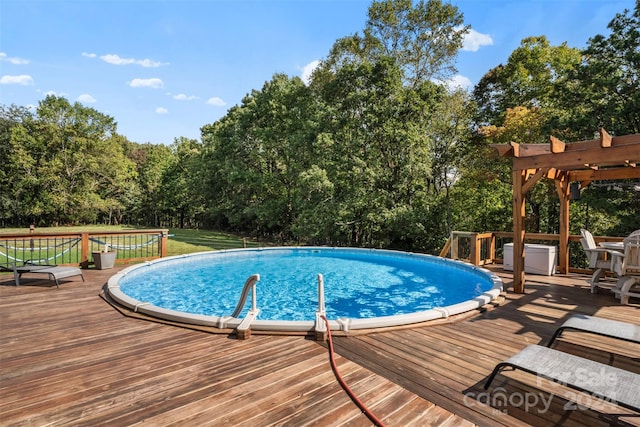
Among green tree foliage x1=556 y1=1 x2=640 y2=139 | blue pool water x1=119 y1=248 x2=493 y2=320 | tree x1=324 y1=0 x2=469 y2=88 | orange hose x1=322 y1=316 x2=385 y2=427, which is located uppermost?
tree x1=324 y1=0 x2=469 y2=88

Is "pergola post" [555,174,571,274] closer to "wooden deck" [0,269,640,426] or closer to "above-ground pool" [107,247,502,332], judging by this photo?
"above-ground pool" [107,247,502,332]

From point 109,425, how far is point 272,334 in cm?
187

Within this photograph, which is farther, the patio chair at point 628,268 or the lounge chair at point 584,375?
the patio chair at point 628,268

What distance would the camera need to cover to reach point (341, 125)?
17156 mm

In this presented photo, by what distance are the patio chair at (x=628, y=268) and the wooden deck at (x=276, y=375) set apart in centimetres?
58

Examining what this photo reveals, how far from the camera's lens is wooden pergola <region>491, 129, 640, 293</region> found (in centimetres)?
470

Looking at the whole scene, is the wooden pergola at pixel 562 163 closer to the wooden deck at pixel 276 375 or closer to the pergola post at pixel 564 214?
the pergola post at pixel 564 214

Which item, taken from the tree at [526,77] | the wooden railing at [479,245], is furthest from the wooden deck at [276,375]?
the tree at [526,77]

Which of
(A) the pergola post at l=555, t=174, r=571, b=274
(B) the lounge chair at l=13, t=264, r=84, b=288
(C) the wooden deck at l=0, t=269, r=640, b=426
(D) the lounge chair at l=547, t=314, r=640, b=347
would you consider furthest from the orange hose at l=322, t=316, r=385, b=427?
(A) the pergola post at l=555, t=174, r=571, b=274

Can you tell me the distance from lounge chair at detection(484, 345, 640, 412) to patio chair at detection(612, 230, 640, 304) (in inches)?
152

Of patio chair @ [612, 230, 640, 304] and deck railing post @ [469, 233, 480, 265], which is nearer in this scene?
patio chair @ [612, 230, 640, 304]

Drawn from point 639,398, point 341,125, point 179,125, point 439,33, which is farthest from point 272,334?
Result: point 179,125

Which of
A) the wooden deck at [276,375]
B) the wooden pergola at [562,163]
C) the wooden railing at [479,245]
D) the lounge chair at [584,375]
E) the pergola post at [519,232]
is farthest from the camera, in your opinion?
the wooden railing at [479,245]

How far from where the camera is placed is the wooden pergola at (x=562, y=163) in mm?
4695
